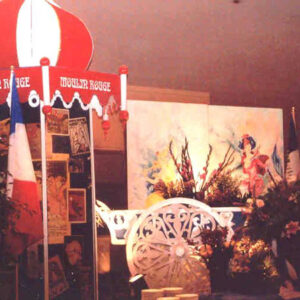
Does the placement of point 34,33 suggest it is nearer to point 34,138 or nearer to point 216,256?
point 34,138

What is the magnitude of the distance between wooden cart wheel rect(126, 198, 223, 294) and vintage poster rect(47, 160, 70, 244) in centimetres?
50

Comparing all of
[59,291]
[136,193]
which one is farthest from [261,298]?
[136,193]

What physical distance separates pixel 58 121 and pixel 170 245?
1187mm

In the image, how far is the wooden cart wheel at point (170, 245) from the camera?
15.1 ft

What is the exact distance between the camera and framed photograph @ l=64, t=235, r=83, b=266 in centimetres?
483

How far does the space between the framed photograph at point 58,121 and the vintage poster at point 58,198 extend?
0.22m

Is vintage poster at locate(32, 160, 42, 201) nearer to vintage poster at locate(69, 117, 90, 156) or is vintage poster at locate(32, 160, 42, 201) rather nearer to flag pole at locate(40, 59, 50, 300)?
flag pole at locate(40, 59, 50, 300)

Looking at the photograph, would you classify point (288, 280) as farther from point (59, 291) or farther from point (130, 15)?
point (130, 15)

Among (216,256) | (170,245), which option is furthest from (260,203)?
(170,245)

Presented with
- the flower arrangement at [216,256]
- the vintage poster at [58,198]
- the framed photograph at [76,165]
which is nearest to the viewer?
the flower arrangement at [216,256]

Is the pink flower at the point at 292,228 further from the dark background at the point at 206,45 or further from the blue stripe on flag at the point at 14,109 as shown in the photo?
the dark background at the point at 206,45

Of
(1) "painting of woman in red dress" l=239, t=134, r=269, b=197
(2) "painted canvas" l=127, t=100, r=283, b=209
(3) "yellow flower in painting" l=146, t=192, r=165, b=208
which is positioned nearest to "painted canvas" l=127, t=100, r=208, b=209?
(2) "painted canvas" l=127, t=100, r=283, b=209

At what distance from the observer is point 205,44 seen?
323 inches

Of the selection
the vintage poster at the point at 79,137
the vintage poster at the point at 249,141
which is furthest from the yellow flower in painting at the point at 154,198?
the vintage poster at the point at 79,137
